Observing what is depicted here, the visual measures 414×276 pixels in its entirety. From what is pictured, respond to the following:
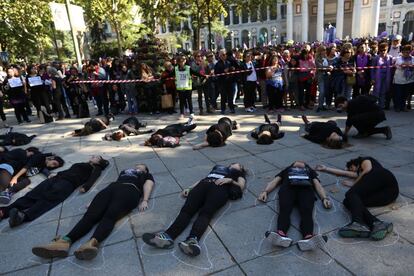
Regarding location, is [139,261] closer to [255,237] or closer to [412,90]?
[255,237]

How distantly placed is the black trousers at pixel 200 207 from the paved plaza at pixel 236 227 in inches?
7.2

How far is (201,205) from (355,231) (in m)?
1.84

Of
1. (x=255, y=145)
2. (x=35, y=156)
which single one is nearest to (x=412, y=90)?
(x=255, y=145)

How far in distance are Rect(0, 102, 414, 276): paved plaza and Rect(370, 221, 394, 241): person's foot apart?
0.06m

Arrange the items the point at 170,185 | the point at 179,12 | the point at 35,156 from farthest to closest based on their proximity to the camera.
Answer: the point at 179,12 < the point at 35,156 < the point at 170,185

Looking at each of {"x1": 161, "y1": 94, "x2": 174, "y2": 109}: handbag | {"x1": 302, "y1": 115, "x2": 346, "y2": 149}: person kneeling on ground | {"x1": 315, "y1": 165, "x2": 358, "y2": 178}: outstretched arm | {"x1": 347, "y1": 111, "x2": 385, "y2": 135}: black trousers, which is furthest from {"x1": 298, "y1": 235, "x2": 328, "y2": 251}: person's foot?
{"x1": 161, "y1": 94, "x2": 174, "y2": 109}: handbag

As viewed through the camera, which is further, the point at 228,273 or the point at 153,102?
the point at 153,102

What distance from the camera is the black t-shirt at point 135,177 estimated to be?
4.71 meters

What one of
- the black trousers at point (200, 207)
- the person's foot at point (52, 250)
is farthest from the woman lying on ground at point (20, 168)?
the black trousers at point (200, 207)

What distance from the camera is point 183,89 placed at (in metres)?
10.3

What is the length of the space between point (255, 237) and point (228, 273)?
2.26 ft

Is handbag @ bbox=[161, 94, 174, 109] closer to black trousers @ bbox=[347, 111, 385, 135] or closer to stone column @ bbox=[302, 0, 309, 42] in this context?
black trousers @ bbox=[347, 111, 385, 135]

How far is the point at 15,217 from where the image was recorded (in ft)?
14.4

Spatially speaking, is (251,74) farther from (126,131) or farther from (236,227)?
(236,227)
